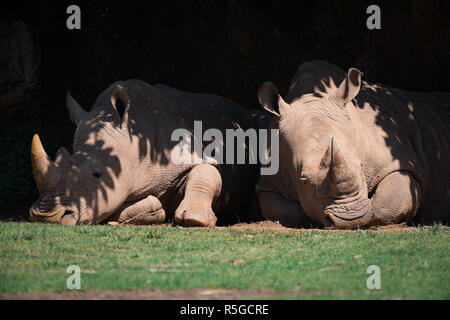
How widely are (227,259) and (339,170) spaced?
2.21 meters

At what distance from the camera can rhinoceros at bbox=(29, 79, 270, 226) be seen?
373 inches

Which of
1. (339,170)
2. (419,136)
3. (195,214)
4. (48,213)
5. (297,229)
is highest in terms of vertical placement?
(419,136)

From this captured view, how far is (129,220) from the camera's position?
1012cm

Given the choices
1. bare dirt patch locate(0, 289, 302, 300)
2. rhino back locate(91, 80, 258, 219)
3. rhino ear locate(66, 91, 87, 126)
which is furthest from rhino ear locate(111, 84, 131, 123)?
bare dirt patch locate(0, 289, 302, 300)

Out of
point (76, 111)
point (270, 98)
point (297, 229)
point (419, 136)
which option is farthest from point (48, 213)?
point (419, 136)

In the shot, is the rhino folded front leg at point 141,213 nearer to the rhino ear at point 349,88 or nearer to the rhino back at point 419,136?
the rhino ear at point 349,88

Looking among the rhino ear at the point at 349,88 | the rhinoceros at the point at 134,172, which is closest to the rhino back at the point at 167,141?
the rhinoceros at the point at 134,172

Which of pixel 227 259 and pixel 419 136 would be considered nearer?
pixel 227 259

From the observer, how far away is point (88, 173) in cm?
971

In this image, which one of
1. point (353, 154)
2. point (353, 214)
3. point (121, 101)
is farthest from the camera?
point (121, 101)

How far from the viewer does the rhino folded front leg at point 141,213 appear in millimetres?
10078

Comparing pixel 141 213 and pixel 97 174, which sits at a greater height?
pixel 97 174

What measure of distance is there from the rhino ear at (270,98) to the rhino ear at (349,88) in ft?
2.10

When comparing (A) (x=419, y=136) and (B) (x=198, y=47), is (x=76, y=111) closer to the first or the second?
(B) (x=198, y=47)
